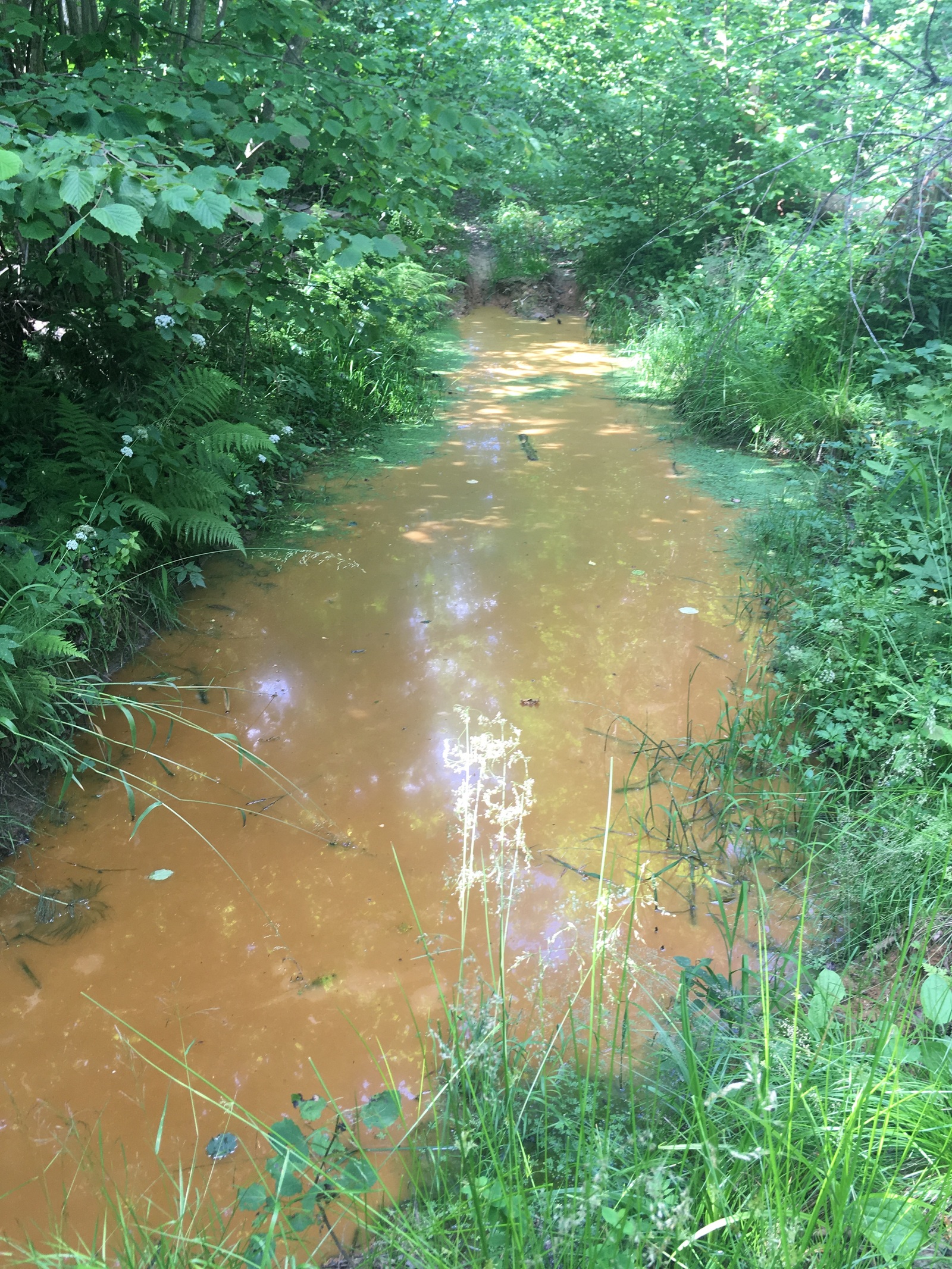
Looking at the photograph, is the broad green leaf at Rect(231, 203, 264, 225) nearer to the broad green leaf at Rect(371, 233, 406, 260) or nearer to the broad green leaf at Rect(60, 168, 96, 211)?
the broad green leaf at Rect(60, 168, 96, 211)

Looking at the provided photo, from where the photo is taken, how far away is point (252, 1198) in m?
1.57

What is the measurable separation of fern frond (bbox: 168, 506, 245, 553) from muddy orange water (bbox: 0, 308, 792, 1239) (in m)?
0.34

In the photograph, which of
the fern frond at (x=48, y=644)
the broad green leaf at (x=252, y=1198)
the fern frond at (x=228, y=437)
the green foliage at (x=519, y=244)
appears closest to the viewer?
the broad green leaf at (x=252, y=1198)

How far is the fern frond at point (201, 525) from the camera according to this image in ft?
12.0

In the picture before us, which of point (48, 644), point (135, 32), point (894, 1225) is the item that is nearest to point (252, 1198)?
point (894, 1225)

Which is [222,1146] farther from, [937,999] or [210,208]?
[210,208]

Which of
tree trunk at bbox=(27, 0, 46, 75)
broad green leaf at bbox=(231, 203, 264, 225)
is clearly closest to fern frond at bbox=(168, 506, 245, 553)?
broad green leaf at bbox=(231, 203, 264, 225)

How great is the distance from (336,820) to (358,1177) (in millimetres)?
1285

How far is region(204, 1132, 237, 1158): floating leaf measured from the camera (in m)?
1.83

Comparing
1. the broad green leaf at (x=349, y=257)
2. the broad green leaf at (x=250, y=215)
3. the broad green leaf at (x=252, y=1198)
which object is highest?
the broad green leaf at (x=250, y=215)

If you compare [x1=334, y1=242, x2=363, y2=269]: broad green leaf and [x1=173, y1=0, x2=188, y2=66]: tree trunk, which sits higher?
[x1=173, y1=0, x2=188, y2=66]: tree trunk

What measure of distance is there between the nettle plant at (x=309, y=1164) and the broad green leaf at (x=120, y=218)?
6.34ft

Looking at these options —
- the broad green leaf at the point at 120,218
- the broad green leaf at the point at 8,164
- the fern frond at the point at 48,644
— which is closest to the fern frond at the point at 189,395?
the fern frond at the point at 48,644

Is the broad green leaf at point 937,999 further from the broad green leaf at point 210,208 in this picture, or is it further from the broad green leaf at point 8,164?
the broad green leaf at point 8,164
